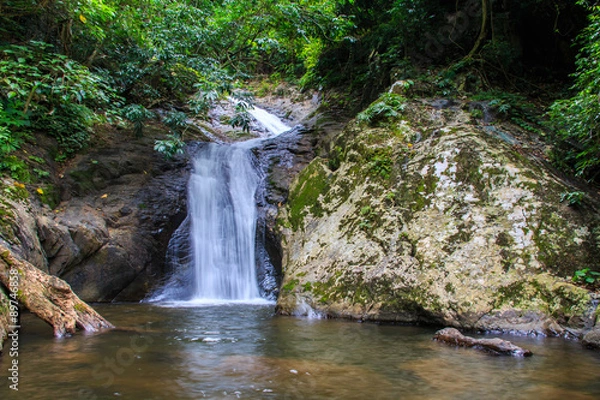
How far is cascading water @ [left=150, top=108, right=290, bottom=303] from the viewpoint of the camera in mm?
9305

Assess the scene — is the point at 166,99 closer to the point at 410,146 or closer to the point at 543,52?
the point at 410,146

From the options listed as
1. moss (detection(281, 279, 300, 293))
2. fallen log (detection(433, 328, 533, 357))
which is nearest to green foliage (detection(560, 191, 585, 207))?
fallen log (detection(433, 328, 533, 357))

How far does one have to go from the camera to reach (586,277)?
5133mm

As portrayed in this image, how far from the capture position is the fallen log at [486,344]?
3922 millimetres

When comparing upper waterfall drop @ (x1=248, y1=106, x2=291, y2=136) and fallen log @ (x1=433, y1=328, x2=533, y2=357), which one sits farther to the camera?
upper waterfall drop @ (x1=248, y1=106, x2=291, y2=136)

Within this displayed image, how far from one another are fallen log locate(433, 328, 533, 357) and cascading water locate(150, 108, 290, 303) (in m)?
5.57

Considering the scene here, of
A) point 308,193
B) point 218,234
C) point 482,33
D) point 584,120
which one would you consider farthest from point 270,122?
point 584,120

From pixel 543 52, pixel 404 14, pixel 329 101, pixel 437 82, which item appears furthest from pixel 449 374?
pixel 329 101

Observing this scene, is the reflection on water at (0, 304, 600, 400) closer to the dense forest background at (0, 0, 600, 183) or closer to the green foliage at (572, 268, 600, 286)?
the green foliage at (572, 268, 600, 286)

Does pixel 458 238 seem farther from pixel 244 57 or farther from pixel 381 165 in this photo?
pixel 244 57

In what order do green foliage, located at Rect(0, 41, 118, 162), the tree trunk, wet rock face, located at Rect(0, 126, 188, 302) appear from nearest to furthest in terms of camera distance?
green foliage, located at Rect(0, 41, 118, 162)
wet rock face, located at Rect(0, 126, 188, 302)
the tree trunk

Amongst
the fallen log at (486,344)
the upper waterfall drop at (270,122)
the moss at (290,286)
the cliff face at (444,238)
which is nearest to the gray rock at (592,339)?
the cliff face at (444,238)

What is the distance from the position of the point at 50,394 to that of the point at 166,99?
1308 centimetres

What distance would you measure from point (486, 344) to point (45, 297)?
474 cm
